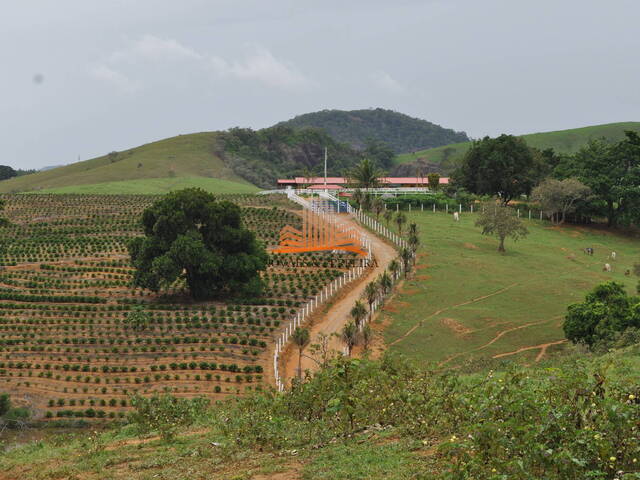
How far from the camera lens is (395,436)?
1041 centimetres

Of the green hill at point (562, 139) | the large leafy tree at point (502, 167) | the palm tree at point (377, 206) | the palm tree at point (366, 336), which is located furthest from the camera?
the green hill at point (562, 139)

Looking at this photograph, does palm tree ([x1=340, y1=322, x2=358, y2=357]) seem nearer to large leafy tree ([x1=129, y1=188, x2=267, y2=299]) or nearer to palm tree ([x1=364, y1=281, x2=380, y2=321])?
palm tree ([x1=364, y1=281, x2=380, y2=321])

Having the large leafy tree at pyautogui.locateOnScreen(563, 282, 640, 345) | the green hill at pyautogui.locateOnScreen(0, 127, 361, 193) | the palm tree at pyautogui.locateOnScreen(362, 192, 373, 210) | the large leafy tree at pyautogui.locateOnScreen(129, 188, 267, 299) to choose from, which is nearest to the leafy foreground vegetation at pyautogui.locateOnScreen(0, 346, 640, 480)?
the large leafy tree at pyautogui.locateOnScreen(563, 282, 640, 345)

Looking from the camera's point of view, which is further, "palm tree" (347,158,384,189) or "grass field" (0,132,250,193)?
"grass field" (0,132,250,193)

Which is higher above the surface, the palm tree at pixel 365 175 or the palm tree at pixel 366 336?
the palm tree at pixel 365 175

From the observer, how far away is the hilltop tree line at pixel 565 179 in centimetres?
5675

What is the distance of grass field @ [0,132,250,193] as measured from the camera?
349 feet

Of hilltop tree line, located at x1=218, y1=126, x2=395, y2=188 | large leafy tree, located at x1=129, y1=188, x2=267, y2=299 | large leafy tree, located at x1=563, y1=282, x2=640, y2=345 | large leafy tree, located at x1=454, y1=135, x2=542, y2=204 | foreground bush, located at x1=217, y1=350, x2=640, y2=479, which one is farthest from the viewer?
hilltop tree line, located at x1=218, y1=126, x2=395, y2=188

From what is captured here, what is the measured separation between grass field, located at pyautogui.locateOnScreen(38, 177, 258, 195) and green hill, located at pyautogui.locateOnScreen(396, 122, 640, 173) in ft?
198

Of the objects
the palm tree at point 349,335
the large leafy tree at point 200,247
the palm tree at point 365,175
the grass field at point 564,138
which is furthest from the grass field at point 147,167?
the palm tree at point 349,335

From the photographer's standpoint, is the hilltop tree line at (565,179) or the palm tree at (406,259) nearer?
the palm tree at (406,259)

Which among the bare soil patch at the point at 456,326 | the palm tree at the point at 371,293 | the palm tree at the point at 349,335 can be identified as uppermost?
the palm tree at the point at 371,293

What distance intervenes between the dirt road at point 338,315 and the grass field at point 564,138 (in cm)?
9867

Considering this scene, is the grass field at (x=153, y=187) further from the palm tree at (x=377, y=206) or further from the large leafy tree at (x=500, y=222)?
the large leafy tree at (x=500, y=222)
